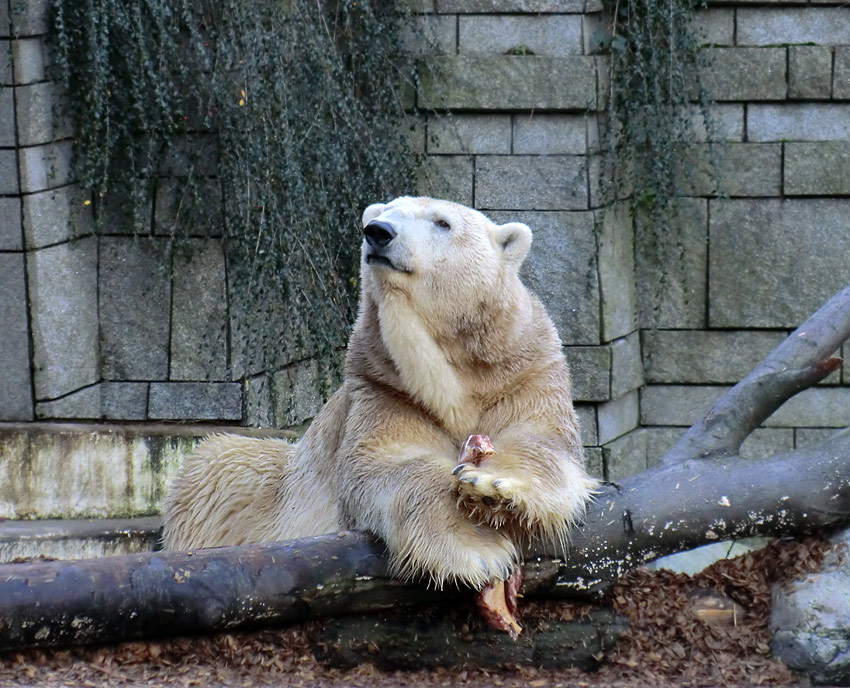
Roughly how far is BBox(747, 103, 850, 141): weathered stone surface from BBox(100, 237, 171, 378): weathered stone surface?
2.87 meters

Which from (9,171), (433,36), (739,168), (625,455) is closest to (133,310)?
(9,171)

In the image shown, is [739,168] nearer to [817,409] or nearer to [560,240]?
[560,240]

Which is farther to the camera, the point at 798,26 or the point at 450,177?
the point at 798,26

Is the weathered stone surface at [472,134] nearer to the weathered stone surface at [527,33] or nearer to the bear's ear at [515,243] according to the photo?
the weathered stone surface at [527,33]

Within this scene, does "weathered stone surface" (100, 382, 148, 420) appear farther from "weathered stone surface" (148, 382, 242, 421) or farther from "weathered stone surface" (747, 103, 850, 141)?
"weathered stone surface" (747, 103, 850, 141)

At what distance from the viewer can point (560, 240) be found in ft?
17.1

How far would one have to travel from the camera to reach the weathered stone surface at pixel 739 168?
5.42m

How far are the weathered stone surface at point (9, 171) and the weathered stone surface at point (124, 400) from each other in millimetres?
929

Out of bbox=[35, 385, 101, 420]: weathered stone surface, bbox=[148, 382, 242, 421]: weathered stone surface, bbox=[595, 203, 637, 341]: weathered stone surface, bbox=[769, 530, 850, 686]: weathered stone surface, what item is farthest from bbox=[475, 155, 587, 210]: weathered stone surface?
bbox=[769, 530, 850, 686]: weathered stone surface

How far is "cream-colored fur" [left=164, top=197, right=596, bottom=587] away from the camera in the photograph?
288 cm

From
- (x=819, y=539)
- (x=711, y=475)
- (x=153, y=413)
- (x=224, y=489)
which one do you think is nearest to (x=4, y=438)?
(x=153, y=413)

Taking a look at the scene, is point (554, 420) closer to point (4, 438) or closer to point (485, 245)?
point (485, 245)

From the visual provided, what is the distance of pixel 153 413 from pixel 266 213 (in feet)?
3.39

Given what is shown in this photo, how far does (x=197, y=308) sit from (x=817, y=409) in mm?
3019
